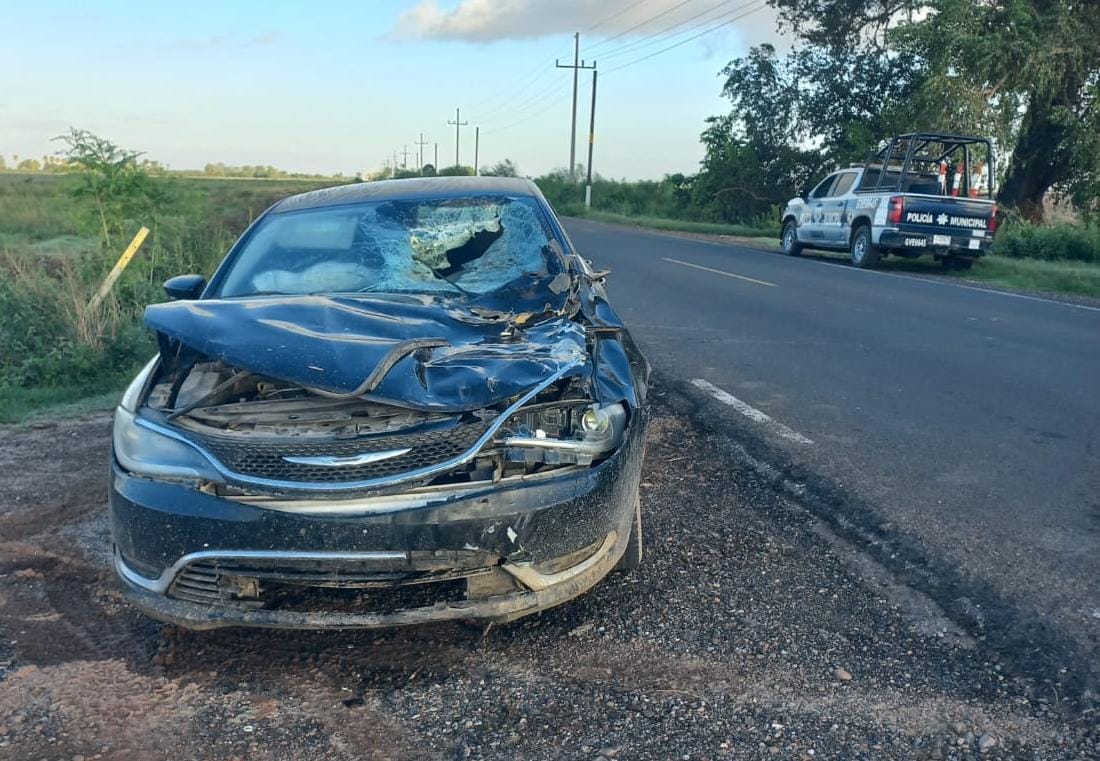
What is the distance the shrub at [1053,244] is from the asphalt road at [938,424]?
29.6 feet

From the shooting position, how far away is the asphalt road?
149 inches

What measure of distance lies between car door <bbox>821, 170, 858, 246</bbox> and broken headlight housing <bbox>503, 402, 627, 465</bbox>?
55.0ft

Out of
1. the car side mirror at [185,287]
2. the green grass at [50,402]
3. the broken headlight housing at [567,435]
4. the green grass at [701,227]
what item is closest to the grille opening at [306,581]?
the broken headlight housing at [567,435]

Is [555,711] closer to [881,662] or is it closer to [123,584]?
[881,662]

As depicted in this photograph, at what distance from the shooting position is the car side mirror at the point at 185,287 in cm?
481

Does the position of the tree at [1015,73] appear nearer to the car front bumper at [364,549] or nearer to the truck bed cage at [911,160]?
the truck bed cage at [911,160]

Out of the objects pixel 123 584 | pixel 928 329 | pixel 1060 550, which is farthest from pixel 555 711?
pixel 928 329

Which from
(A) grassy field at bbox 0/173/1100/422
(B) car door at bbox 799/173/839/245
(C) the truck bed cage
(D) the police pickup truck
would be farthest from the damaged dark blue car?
(B) car door at bbox 799/173/839/245

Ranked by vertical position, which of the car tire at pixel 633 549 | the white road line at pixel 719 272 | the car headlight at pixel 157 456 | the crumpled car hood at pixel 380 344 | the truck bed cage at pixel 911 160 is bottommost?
the white road line at pixel 719 272

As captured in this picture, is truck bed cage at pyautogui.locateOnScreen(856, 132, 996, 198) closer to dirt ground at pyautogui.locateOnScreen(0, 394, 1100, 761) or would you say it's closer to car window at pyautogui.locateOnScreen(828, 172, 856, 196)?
car window at pyautogui.locateOnScreen(828, 172, 856, 196)

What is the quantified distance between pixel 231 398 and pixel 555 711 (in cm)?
168

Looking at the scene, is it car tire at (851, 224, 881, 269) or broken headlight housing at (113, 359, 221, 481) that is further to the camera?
car tire at (851, 224, 881, 269)

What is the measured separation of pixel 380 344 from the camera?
141 inches

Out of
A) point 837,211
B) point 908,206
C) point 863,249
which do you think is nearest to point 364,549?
point 908,206
